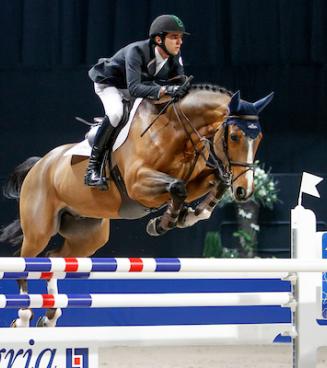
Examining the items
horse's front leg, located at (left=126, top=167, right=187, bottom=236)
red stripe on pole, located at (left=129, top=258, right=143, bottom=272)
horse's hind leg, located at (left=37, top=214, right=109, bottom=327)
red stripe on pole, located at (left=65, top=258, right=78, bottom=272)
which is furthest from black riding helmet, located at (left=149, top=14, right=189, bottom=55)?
red stripe on pole, located at (left=65, top=258, right=78, bottom=272)

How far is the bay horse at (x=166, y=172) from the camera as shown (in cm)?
458

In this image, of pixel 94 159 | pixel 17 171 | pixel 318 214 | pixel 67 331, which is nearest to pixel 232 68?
pixel 318 214

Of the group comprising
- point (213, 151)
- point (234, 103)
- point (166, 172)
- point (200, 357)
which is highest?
point (234, 103)

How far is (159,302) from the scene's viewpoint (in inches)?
153

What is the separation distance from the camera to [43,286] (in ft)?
18.9

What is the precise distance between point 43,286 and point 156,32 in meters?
1.95

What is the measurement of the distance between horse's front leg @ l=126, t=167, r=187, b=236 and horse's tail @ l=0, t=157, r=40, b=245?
133 cm

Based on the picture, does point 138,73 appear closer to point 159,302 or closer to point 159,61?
point 159,61

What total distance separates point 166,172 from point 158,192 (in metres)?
0.24

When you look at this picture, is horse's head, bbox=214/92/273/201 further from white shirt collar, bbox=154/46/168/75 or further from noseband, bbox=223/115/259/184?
white shirt collar, bbox=154/46/168/75

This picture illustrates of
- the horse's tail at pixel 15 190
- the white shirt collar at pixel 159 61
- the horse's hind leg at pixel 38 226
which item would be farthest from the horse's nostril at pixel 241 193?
the horse's tail at pixel 15 190

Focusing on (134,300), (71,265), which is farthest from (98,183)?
(71,265)

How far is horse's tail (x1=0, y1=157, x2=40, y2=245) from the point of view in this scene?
5.99 m

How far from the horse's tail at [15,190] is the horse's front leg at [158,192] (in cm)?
133
